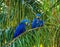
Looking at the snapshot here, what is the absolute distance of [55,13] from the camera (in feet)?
4.97

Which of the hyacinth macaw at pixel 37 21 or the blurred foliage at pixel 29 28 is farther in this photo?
the hyacinth macaw at pixel 37 21

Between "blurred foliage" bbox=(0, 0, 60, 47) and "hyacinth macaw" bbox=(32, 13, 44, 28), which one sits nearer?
"blurred foliage" bbox=(0, 0, 60, 47)

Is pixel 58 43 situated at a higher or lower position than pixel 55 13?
lower

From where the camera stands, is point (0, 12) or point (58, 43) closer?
point (58, 43)

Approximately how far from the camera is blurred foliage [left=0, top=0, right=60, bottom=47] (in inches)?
47.8

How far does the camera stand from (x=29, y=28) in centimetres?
155

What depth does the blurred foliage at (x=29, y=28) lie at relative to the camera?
1213mm

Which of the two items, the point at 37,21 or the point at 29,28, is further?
the point at 37,21

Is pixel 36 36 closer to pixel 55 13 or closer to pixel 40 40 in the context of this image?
pixel 40 40

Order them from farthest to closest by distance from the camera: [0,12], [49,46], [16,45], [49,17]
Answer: [0,12], [49,17], [49,46], [16,45]

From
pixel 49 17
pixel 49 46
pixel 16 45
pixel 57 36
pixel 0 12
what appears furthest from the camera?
pixel 0 12

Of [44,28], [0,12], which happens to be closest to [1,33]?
[0,12]

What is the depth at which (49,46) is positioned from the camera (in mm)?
1270

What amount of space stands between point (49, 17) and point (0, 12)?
0.48 metres
